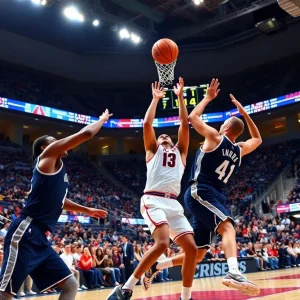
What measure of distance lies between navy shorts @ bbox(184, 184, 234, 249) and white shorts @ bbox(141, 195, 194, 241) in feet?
0.57

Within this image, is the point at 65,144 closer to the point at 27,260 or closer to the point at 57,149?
the point at 57,149

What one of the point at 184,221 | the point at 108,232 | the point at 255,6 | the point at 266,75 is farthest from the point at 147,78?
the point at 184,221

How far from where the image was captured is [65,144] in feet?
11.4

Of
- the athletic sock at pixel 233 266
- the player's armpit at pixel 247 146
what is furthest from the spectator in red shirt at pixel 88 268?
the athletic sock at pixel 233 266

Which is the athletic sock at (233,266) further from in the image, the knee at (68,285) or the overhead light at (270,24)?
the overhead light at (270,24)

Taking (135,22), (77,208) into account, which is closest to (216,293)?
(77,208)

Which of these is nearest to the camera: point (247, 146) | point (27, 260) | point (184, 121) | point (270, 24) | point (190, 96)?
point (27, 260)

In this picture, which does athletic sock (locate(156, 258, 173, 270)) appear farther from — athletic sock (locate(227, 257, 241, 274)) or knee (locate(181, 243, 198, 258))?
athletic sock (locate(227, 257, 241, 274))

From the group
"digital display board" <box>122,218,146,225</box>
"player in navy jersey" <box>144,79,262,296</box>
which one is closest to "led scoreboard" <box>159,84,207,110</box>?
"digital display board" <box>122,218,146,225</box>

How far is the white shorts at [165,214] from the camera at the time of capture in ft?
14.4

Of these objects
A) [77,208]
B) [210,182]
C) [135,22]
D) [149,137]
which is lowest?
[77,208]

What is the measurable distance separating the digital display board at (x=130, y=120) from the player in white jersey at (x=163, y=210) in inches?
879

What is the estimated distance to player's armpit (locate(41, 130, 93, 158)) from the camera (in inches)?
136

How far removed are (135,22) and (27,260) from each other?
27.1m
